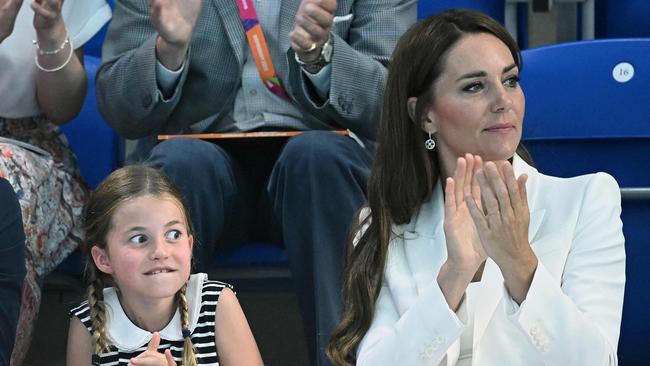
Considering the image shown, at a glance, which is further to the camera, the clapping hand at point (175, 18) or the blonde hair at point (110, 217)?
the clapping hand at point (175, 18)

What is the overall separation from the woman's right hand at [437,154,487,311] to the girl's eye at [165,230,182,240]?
0.55m

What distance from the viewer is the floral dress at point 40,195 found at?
264cm

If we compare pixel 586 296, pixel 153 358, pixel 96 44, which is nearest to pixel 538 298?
pixel 586 296

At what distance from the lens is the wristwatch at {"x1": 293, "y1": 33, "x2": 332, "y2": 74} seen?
262 centimetres

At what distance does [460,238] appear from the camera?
1975 millimetres

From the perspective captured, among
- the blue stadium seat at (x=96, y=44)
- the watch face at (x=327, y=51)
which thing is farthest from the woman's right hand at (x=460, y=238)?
the blue stadium seat at (x=96, y=44)

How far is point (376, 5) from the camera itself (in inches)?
113

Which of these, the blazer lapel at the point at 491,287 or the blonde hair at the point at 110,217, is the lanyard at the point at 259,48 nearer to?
the blonde hair at the point at 110,217

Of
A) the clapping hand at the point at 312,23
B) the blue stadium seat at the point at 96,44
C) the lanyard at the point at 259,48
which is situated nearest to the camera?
→ the clapping hand at the point at 312,23

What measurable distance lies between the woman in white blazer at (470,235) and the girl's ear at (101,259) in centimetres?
47

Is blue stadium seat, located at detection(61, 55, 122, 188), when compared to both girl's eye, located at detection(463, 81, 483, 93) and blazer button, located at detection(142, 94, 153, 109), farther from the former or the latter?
girl's eye, located at detection(463, 81, 483, 93)

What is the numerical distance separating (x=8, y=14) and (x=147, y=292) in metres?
0.81

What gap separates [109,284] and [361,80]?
2.27 ft

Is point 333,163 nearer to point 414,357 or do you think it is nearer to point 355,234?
point 355,234
